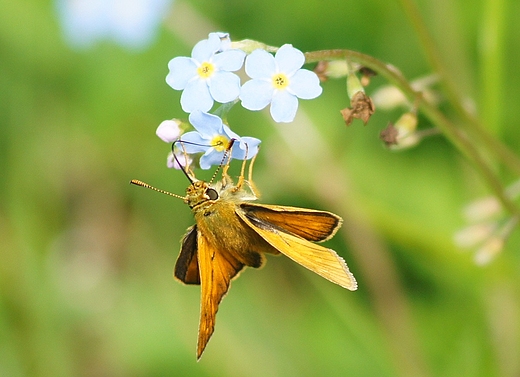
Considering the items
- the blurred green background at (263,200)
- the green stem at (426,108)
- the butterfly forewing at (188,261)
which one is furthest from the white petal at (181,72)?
the blurred green background at (263,200)

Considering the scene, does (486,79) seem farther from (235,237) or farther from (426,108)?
(235,237)

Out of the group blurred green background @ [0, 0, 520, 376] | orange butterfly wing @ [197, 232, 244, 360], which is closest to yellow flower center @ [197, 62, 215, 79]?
orange butterfly wing @ [197, 232, 244, 360]

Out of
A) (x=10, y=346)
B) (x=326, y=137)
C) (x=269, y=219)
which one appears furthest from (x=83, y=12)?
(x=269, y=219)

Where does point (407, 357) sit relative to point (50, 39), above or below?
below

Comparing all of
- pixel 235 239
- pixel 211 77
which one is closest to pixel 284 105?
pixel 211 77

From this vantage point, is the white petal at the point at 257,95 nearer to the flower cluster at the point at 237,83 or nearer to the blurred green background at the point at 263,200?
the flower cluster at the point at 237,83

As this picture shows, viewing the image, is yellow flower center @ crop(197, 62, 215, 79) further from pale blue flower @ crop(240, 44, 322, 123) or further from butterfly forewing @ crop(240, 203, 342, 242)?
butterfly forewing @ crop(240, 203, 342, 242)

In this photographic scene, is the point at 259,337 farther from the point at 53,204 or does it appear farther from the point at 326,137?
the point at 53,204
